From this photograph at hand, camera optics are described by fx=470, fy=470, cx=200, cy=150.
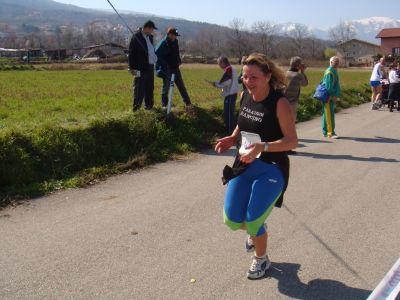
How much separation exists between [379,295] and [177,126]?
23.9 ft

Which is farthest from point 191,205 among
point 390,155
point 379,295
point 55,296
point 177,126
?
point 390,155

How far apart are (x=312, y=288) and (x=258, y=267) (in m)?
0.49

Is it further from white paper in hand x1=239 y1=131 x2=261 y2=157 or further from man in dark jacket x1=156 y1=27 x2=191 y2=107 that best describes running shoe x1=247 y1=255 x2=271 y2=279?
man in dark jacket x1=156 y1=27 x2=191 y2=107

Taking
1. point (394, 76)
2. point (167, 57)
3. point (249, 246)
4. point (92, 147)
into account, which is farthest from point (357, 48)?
point (249, 246)

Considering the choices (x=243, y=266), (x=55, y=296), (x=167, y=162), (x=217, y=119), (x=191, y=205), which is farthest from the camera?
(x=217, y=119)

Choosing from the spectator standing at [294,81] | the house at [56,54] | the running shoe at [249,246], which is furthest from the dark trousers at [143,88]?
the house at [56,54]

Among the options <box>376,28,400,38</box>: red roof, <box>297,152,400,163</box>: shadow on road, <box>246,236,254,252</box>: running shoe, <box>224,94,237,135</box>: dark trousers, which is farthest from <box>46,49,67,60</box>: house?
<box>246,236,254,252</box>: running shoe

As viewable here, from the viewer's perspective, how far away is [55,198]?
21.0ft

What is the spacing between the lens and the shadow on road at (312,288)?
3849 millimetres

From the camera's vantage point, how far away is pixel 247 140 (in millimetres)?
4109

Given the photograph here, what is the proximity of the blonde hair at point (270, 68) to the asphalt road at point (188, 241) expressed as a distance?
169 cm

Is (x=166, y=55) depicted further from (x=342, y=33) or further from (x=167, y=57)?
(x=342, y=33)

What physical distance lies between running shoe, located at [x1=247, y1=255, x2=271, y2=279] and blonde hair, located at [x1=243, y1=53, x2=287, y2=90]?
5.02 feet

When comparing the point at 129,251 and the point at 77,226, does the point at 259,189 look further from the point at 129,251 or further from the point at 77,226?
the point at 77,226
